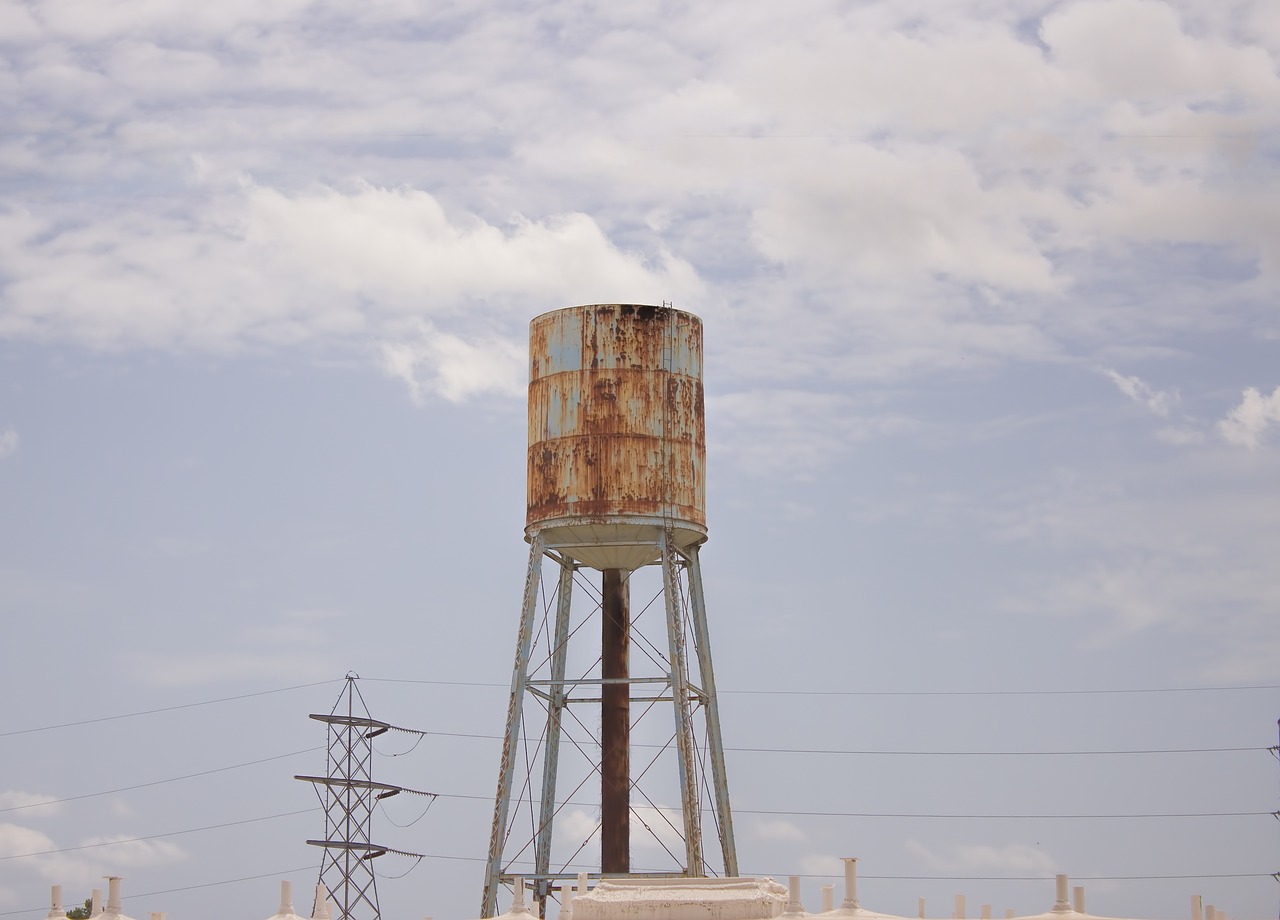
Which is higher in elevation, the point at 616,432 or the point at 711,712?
the point at 616,432

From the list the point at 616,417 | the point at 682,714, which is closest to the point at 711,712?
the point at 682,714

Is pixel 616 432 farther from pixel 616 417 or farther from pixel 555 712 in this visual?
pixel 555 712

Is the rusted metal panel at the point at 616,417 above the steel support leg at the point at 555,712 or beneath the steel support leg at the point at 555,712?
above

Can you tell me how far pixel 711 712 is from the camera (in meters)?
47.1

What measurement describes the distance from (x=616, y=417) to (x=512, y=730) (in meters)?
7.53

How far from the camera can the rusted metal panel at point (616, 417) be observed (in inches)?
1826

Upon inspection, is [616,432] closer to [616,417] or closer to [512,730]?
[616,417]

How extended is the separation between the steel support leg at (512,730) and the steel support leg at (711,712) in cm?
370

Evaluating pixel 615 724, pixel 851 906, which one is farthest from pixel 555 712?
pixel 851 906

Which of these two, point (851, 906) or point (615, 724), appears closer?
point (851, 906)

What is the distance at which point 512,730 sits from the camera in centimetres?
4612

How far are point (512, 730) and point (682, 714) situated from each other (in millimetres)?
3899

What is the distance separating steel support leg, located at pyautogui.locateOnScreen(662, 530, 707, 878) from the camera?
44656mm

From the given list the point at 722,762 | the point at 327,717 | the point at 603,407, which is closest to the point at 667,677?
the point at 722,762
